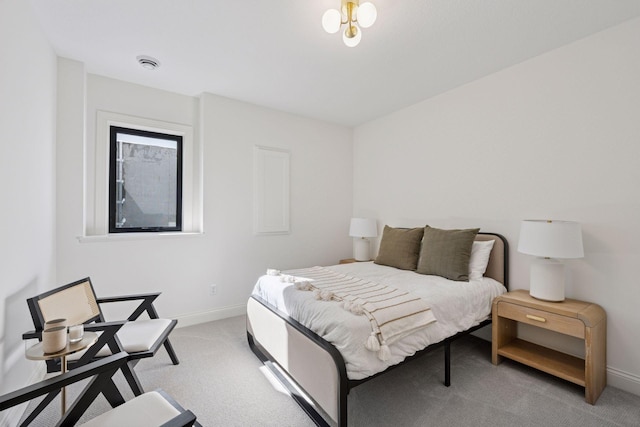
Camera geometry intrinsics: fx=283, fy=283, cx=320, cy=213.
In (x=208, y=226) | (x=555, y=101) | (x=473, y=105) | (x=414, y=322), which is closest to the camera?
(x=414, y=322)

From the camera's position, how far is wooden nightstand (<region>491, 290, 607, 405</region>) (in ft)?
6.40

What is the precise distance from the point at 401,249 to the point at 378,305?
1449mm

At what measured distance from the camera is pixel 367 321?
1.67m

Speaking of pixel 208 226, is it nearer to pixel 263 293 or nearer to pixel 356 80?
pixel 263 293

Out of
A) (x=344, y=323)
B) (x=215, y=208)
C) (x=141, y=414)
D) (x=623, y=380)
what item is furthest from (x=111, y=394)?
(x=623, y=380)

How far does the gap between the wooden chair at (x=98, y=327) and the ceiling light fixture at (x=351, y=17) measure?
230cm

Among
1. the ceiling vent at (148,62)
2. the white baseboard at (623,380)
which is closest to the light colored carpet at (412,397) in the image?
the white baseboard at (623,380)

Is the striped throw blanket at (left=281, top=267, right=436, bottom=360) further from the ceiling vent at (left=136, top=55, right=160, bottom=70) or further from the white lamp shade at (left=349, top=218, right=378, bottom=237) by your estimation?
the ceiling vent at (left=136, top=55, right=160, bottom=70)

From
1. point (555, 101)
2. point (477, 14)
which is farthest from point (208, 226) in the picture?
point (555, 101)

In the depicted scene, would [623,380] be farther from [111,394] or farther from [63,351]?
[63,351]

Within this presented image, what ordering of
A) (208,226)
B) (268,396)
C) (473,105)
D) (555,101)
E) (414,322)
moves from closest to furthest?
(414,322)
(268,396)
(555,101)
(473,105)
(208,226)

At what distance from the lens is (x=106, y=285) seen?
2.84 metres

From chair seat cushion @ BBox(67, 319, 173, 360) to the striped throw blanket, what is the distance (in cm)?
102

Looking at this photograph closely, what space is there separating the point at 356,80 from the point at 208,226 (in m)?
2.35
